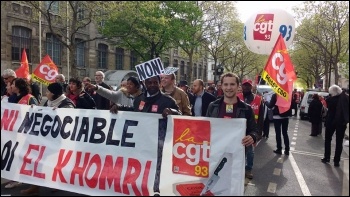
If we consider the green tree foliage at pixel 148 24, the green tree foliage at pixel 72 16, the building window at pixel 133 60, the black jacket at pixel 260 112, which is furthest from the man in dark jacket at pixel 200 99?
the building window at pixel 133 60

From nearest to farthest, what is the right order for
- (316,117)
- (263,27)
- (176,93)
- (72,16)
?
(176,93) → (263,27) → (316,117) → (72,16)

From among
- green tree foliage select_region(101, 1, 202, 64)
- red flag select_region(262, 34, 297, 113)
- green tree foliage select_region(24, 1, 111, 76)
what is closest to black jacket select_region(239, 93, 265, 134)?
red flag select_region(262, 34, 297, 113)

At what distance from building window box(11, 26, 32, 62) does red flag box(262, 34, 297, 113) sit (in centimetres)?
2019

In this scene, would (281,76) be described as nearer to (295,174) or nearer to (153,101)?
(295,174)

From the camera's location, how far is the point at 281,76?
5273 mm

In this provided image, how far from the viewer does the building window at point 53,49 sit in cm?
2427

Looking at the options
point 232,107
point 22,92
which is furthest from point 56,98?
point 232,107

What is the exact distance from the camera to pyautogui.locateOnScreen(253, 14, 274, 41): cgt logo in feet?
33.0

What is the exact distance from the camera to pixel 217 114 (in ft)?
14.0

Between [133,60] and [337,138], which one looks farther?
[133,60]

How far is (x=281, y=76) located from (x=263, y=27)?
17.6 feet

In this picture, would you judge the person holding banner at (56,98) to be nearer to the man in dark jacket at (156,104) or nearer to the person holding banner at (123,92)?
the person holding banner at (123,92)

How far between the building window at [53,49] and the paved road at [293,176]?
65.7ft

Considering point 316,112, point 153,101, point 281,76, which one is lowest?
point 316,112
